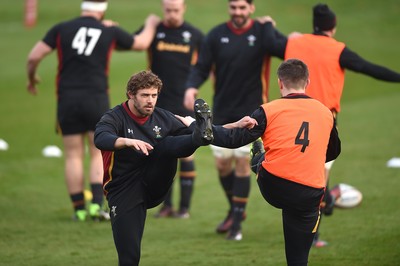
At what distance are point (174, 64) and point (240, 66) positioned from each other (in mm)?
1619

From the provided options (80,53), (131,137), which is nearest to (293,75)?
(131,137)

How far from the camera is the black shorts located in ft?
34.3

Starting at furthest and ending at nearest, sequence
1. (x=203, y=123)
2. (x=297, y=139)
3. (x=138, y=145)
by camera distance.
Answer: (x=297, y=139), (x=203, y=123), (x=138, y=145)

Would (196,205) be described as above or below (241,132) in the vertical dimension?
below

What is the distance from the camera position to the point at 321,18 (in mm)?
8742

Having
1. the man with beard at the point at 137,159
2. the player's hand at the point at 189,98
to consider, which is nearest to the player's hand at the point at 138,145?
the man with beard at the point at 137,159

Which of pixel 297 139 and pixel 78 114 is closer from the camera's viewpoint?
pixel 297 139

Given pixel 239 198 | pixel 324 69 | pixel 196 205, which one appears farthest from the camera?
pixel 196 205

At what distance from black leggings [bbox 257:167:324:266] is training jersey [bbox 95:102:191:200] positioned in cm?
88

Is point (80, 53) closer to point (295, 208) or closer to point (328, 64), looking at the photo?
point (328, 64)

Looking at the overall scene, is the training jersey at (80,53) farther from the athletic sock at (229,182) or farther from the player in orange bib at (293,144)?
the player in orange bib at (293,144)

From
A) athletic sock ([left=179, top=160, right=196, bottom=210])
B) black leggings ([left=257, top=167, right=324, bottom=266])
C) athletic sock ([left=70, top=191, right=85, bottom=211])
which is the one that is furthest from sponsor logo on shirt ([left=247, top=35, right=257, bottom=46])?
black leggings ([left=257, top=167, right=324, bottom=266])

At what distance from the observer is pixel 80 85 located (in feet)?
34.6

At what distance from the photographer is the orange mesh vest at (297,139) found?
6742mm
